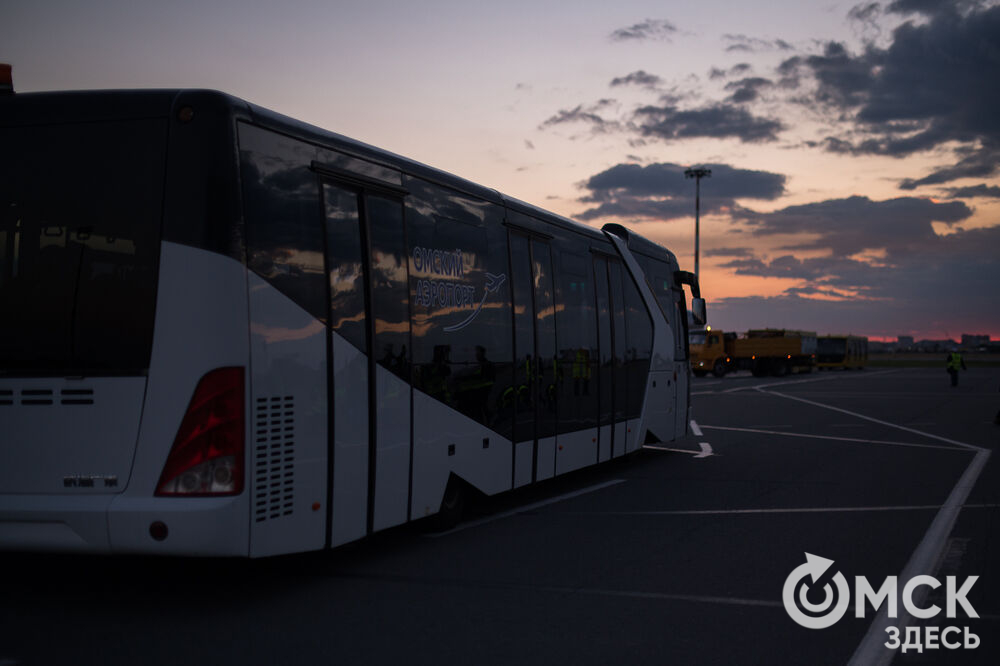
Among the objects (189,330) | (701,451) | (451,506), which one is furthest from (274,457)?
(701,451)

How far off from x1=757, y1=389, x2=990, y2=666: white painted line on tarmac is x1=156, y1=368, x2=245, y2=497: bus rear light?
11.7 ft

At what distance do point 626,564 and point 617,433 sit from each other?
17.9ft

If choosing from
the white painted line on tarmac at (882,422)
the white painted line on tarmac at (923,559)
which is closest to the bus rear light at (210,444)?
the white painted line on tarmac at (923,559)

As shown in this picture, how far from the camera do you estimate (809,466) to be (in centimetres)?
1384

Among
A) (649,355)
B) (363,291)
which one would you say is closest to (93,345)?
(363,291)

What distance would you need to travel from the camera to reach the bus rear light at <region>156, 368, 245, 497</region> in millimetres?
5680

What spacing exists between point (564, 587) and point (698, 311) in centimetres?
975

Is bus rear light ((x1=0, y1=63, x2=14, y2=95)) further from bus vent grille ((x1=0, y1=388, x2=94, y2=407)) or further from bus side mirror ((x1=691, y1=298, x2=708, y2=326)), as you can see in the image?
bus side mirror ((x1=691, y1=298, x2=708, y2=326))

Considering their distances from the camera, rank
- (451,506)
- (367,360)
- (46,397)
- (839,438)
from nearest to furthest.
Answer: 1. (46,397)
2. (367,360)
3. (451,506)
4. (839,438)

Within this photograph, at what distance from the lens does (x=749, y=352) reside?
6425 cm

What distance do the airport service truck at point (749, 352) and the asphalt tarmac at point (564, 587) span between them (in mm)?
48747

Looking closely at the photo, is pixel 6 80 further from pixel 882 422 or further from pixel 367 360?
pixel 882 422

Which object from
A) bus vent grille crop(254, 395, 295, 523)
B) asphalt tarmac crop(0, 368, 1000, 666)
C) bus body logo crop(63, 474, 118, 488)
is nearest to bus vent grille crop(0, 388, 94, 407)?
bus body logo crop(63, 474, 118, 488)

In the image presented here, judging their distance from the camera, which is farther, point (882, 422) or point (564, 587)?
point (882, 422)
